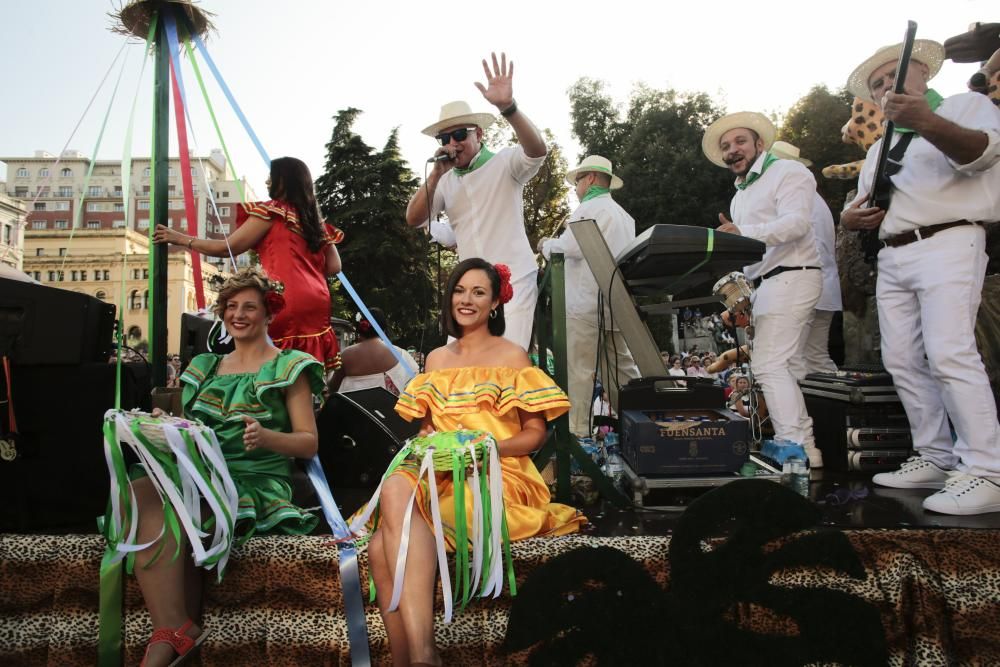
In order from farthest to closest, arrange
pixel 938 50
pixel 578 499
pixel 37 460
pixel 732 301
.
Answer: pixel 732 301 → pixel 938 50 → pixel 578 499 → pixel 37 460

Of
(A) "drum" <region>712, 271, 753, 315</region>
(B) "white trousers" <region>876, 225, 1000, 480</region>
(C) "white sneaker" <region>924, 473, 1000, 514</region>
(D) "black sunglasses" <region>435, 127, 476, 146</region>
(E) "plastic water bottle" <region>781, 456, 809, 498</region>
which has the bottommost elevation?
(C) "white sneaker" <region>924, 473, 1000, 514</region>

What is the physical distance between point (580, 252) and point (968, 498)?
8.16 ft

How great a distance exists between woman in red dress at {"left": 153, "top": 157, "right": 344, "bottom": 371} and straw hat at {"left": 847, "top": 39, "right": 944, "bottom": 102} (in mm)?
2867

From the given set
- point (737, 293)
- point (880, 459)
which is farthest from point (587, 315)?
point (880, 459)

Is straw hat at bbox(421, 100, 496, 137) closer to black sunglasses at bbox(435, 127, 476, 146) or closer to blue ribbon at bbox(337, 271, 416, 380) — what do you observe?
black sunglasses at bbox(435, 127, 476, 146)

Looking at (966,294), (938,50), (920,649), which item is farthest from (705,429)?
(938,50)

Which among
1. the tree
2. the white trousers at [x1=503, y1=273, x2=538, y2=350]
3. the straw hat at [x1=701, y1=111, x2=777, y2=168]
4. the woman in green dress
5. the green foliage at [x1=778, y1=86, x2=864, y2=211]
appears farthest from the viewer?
the tree

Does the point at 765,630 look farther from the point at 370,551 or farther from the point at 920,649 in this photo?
the point at 370,551

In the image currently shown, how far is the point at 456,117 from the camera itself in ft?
11.5

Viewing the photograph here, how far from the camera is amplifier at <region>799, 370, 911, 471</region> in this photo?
3225mm

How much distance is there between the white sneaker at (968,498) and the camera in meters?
2.35

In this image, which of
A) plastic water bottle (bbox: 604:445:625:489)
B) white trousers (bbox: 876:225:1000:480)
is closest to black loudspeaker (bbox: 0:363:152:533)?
plastic water bottle (bbox: 604:445:625:489)

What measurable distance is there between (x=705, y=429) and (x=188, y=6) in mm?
3452

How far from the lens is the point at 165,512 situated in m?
2.03
